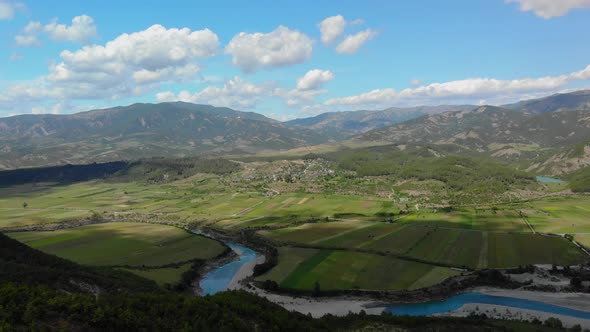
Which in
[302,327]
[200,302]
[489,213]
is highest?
[200,302]

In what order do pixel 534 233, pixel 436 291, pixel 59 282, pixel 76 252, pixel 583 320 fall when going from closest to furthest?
1. pixel 59 282
2. pixel 583 320
3. pixel 436 291
4. pixel 76 252
5. pixel 534 233

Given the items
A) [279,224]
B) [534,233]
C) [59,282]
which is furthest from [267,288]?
[534,233]

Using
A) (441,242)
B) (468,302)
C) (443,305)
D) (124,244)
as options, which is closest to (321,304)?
(443,305)

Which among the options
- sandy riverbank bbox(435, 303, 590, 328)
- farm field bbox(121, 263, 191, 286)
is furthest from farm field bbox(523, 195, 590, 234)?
farm field bbox(121, 263, 191, 286)

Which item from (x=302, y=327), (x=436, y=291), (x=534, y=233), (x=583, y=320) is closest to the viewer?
(x=302, y=327)

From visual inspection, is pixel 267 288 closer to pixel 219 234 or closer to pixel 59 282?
pixel 59 282

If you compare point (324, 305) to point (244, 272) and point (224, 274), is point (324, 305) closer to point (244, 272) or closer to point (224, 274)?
point (244, 272)
